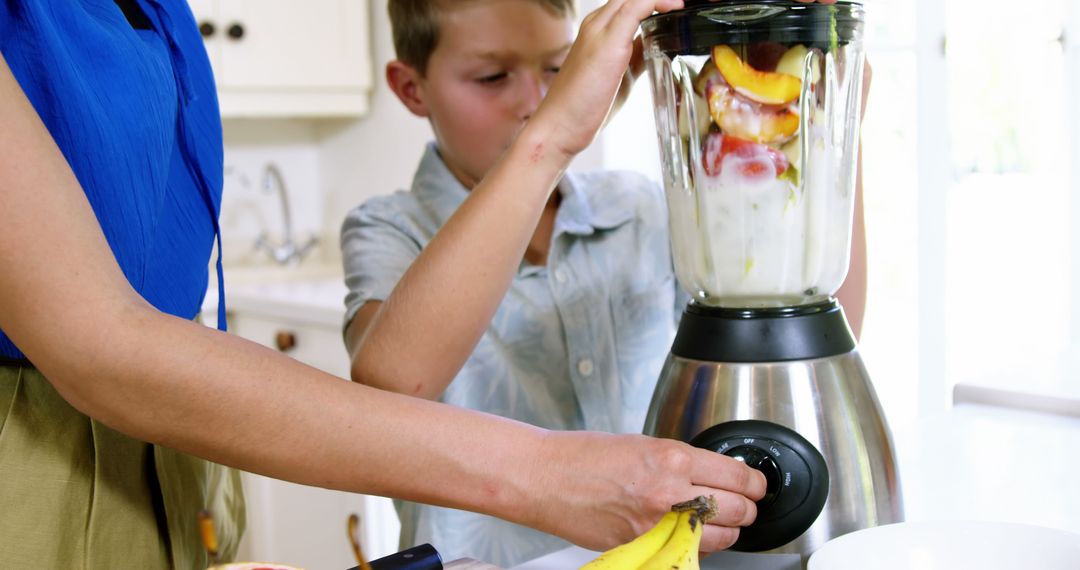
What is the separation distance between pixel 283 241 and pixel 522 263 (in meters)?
1.85

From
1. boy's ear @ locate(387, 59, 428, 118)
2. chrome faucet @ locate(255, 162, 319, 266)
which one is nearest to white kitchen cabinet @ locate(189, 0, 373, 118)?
chrome faucet @ locate(255, 162, 319, 266)

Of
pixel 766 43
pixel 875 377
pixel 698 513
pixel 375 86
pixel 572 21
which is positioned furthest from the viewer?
pixel 375 86

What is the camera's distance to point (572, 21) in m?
1.14

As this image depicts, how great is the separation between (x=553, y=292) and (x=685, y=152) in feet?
1.45

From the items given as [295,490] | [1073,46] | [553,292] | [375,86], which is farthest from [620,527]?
[375,86]

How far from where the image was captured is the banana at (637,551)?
0.52 meters

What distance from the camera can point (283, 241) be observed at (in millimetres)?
2900

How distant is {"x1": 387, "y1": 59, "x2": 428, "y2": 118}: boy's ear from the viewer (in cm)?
121

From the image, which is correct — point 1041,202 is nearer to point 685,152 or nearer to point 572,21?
point 572,21

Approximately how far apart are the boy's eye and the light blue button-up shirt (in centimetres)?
12

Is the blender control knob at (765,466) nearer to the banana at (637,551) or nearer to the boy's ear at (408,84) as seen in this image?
the banana at (637,551)

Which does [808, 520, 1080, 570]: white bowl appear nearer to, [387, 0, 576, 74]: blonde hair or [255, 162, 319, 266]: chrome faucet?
[387, 0, 576, 74]: blonde hair

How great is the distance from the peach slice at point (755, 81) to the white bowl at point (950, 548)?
255mm

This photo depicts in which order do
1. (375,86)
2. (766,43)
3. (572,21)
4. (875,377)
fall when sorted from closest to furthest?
(766,43) → (572,21) → (875,377) → (375,86)
